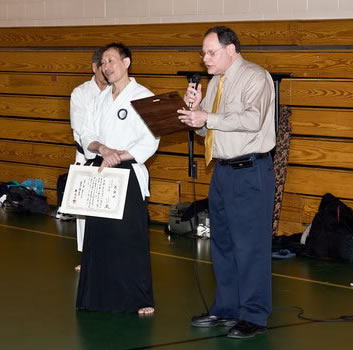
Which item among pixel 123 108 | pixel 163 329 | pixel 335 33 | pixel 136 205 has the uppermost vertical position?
pixel 335 33

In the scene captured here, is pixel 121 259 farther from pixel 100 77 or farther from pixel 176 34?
pixel 176 34

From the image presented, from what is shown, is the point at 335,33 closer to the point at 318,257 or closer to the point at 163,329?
the point at 318,257

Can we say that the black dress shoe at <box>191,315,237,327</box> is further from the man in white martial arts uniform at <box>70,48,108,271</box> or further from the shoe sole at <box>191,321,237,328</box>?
the man in white martial arts uniform at <box>70,48,108,271</box>

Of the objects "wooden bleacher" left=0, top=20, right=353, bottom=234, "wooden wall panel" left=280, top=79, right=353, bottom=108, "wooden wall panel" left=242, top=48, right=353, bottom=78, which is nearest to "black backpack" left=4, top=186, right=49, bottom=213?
"wooden bleacher" left=0, top=20, right=353, bottom=234

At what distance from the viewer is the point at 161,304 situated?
6102mm

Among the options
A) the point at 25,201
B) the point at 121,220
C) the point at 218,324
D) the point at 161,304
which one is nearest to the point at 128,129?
the point at 121,220

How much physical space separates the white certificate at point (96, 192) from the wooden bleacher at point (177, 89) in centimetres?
288

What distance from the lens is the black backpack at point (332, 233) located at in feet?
24.3

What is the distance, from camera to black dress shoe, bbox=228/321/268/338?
521 centimetres

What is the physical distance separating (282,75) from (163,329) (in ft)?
10.2

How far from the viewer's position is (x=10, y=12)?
10641 millimetres

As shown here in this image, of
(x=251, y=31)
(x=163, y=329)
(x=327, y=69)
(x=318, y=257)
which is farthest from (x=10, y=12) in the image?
(x=163, y=329)

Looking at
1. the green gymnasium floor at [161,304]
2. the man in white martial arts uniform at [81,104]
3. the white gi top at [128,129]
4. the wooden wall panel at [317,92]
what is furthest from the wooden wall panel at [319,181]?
the white gi top at [128,129]

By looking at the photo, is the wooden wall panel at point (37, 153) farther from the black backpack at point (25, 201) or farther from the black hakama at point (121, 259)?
the black hakama at point (121, 259)
